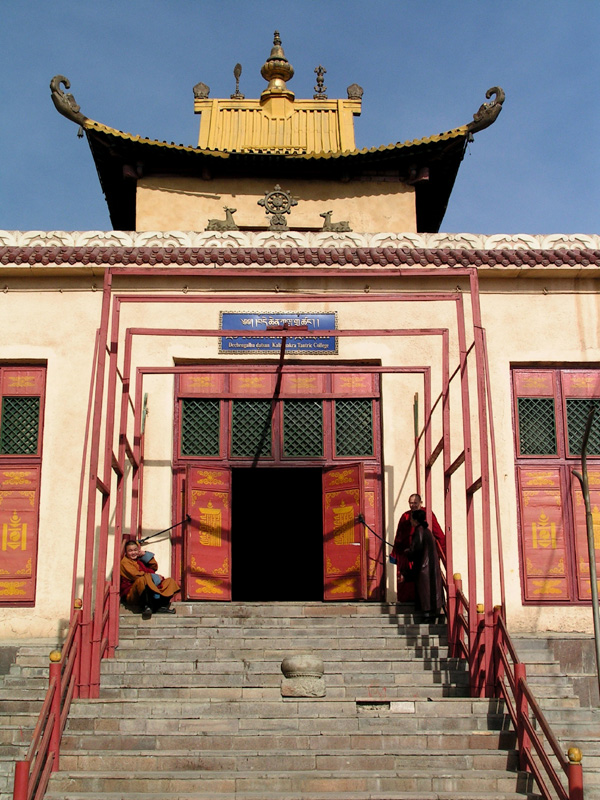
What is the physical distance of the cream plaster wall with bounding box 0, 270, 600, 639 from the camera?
12.4 m

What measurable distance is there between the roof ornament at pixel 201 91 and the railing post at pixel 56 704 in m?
13.8

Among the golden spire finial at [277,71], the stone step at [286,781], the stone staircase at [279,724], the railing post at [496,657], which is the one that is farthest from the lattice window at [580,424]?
the golden spire finial at [277,71]

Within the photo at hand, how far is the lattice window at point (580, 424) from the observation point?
41.6 feet

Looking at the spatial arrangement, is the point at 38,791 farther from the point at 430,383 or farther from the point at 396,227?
the point at 396,227

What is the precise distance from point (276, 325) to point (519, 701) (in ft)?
18.0

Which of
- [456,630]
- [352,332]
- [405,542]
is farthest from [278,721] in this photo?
[352,332]

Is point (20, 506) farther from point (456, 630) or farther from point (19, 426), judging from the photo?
point (456, 630)

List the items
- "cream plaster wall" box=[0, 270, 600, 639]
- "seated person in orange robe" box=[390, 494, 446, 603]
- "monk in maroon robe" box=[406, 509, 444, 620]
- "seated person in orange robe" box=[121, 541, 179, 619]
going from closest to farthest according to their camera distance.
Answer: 1. "monk in maroon robe" box=[406, 509, 444, 620]
2. "seated person in orange robe" box=[121, 541, 179, 619]
3. "seated person in orange robe" box=[390, 494, 446, 603]
4. "cream plaster wall" box=[0, 270, 600, 639]

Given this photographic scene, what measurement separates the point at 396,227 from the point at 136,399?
6.58 m

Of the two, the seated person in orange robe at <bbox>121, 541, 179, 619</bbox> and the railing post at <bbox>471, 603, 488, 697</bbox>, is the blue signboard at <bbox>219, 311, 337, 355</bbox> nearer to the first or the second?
the seated person in orange robe at <bbox>121, 541, 179, 619</bbox>

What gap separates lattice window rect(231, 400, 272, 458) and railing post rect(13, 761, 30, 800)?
19.9ft

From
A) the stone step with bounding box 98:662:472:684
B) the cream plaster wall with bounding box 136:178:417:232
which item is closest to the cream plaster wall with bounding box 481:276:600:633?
the stone step with bounding box 98:662:472:684

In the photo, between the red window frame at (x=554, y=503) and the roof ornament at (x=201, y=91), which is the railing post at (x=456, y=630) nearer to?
the red window frame at (x=554, y=503)

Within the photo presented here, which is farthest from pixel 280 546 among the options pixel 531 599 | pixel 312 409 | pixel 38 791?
pixel 38 791
